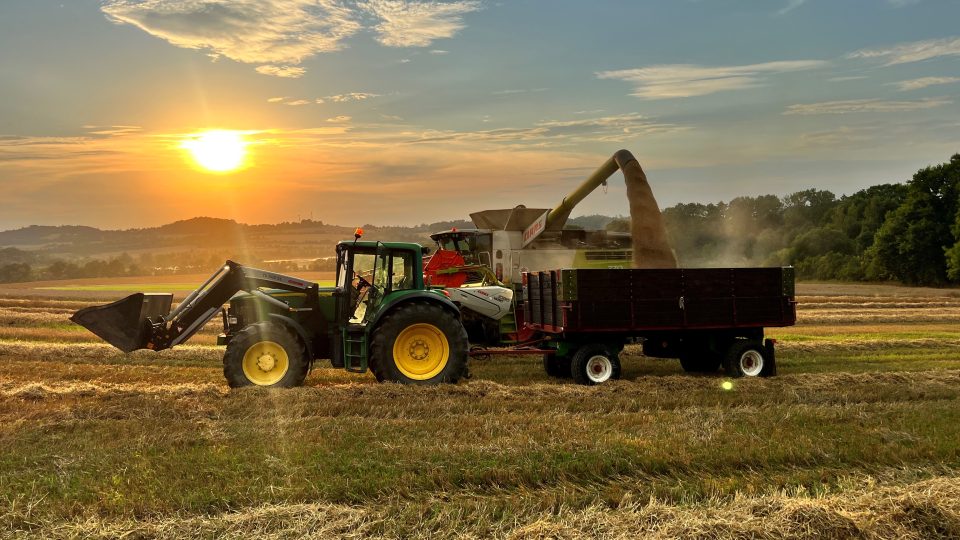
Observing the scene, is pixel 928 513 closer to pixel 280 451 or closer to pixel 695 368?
pixel 280 451

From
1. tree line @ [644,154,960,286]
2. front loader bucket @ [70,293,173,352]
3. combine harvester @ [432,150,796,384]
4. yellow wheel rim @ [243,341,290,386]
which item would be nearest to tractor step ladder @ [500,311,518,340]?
combine harvester @ [432,150,796,384]

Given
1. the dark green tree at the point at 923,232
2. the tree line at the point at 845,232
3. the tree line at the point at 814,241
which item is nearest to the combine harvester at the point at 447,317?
the tree line at the point at 845,232

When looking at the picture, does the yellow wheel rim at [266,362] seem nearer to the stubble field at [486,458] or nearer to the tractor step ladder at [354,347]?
the stubble field at [486,458]

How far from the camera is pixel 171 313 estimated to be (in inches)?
464

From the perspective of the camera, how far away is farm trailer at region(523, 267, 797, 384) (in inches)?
495

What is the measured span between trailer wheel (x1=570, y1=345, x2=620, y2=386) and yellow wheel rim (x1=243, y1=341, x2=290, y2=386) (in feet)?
14.2

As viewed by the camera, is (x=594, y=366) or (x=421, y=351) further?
(x=594, y=366)

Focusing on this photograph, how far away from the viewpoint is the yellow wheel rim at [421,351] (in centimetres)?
1155

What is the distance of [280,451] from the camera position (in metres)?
7.55

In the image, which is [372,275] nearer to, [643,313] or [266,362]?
[266,362]

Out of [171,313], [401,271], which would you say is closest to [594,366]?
[401,271]

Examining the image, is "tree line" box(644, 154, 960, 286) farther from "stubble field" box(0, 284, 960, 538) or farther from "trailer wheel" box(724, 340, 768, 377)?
"stubble field" box(0, 284, 960, 538)

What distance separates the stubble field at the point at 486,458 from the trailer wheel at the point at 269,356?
55 cm

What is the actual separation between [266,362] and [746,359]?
7632mm
